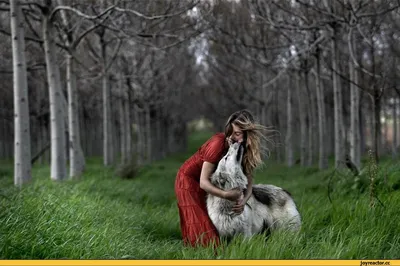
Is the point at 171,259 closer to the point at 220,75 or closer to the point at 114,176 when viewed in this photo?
the point at 114,176

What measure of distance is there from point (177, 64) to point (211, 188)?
1698 centimetres

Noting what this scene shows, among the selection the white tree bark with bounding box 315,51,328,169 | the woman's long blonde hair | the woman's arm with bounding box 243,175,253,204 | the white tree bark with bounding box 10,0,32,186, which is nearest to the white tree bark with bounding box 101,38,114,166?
the white tree bark with bounding box 10,0,32,186

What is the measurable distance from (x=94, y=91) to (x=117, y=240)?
1906 centimetres

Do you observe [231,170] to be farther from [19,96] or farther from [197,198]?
[19,96]

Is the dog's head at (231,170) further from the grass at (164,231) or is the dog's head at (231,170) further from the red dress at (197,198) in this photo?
the grass at (164,231)

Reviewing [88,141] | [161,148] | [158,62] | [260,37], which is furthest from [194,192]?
[88,141]

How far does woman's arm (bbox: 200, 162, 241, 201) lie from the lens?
3.84m

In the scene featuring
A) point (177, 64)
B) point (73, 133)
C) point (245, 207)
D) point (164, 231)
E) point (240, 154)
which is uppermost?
point (177, 64)

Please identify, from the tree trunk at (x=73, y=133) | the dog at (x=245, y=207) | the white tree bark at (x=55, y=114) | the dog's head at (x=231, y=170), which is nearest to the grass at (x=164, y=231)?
the dog at (x=245, y=207)

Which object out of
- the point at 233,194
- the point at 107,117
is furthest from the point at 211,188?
the point at 107,117

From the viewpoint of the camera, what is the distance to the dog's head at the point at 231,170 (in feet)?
12.7

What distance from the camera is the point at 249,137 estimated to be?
3982 millimetres

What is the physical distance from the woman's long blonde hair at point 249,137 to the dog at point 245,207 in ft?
0.29

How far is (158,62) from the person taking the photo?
1786 centimetres
